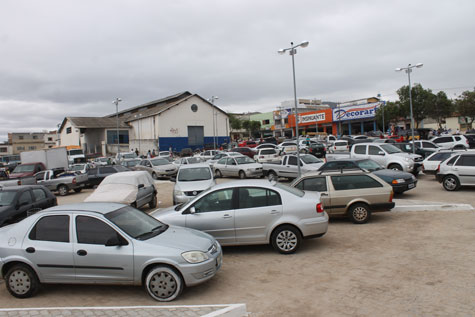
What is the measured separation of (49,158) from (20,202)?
2011cm

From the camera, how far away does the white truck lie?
2832cm

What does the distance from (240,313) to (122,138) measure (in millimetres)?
62911

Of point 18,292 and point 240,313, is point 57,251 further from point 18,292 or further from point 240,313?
point 240,313

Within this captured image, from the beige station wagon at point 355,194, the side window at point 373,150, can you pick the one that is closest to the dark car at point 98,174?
the side window at point 373,150

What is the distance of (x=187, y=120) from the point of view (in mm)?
60031

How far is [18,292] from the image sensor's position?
18.6 ft

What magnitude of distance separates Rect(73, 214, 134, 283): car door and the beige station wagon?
6077 millimetres

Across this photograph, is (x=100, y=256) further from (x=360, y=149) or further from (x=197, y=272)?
(x=360, y=149)

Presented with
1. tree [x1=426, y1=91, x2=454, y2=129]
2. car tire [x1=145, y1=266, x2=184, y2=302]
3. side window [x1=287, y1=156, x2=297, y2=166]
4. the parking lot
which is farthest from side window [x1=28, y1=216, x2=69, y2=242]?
tree [x1=426, y1=91, x2=454, y2=129]

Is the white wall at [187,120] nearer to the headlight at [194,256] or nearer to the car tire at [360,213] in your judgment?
the car tire at [360,213]

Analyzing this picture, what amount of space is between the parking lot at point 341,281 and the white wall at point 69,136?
61.6 metres

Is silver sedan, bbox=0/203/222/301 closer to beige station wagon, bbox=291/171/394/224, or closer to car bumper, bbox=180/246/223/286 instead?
car bumper, bbox=180/246/223/286

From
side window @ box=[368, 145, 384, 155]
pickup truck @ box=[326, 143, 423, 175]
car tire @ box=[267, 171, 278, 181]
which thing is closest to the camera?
Result: pickup truck @ box=[326, 143, 423, 175]

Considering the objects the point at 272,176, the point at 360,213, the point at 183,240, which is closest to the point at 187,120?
the point at 272,176
